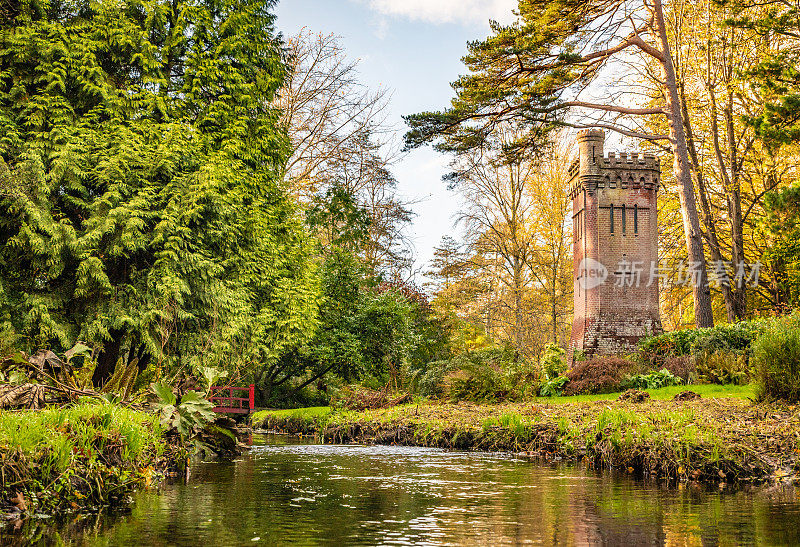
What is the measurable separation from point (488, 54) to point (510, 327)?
18758 mm

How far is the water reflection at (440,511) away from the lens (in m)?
4.47

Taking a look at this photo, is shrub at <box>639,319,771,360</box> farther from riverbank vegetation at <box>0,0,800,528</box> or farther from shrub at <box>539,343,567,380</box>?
shrub at <box>539,343,567,380</box>

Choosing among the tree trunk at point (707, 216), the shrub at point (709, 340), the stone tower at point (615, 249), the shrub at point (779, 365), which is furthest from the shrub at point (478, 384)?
the tree trunk at point (707, 216)

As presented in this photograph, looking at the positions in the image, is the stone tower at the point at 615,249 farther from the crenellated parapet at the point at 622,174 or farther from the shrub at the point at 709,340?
the shrub at the point at 709,340

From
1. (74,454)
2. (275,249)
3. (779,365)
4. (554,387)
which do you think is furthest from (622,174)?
(74,454)

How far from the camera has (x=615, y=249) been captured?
1055 inches

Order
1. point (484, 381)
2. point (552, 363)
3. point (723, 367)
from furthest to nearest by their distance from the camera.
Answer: point (552, 363) → point (484, 381) → point (723, 367)

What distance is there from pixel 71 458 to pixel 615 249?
24155mm

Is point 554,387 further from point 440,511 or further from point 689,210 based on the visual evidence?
point 440,511

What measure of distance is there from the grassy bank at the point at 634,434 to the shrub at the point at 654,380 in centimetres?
262

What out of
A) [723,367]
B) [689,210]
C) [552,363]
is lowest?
[723,367]

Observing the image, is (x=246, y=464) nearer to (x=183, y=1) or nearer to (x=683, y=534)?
(x=683, y=534)

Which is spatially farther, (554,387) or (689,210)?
(689,210)

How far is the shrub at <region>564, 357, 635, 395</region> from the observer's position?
20175 mm
